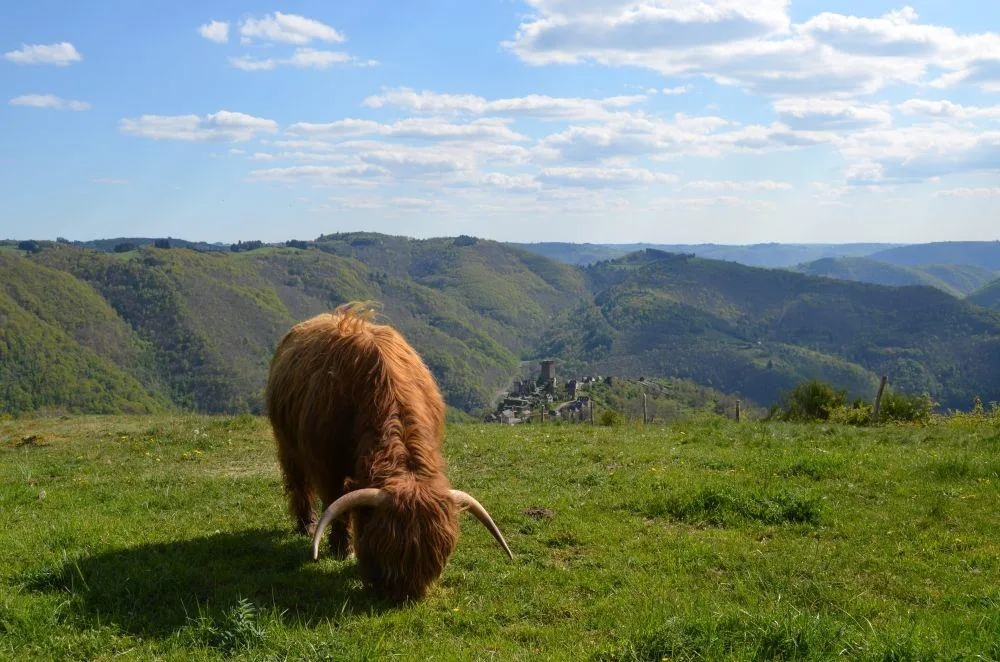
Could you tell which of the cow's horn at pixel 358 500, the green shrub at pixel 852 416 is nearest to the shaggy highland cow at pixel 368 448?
the cow's horn at pixel 358 500

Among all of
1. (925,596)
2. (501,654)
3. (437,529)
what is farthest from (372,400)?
(925,596)

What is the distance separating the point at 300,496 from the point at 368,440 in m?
2.67

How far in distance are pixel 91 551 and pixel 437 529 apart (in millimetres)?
4709

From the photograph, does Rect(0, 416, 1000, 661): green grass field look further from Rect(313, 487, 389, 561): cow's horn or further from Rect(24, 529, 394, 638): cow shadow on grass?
Rect(313, 487, 389, 561): cow's horn

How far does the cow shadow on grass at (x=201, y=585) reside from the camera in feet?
22.3

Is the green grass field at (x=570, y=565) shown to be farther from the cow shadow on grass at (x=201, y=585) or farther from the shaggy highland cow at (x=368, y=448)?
the shaggy highland cow at (x=368, y=448)

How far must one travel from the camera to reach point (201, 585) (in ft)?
25.3

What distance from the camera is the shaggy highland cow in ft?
22.4

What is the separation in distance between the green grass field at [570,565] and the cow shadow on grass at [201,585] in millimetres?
31

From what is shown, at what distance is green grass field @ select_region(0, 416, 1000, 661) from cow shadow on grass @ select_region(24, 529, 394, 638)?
31 millimetres

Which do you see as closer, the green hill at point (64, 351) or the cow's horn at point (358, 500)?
the cow's horn at point (358, 500)

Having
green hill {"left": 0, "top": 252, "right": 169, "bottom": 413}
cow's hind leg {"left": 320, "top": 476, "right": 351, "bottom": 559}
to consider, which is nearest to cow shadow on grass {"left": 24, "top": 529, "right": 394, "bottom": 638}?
cow's hind leg {"left": 320, "top": 476, "right": 351, "bottom": 559}

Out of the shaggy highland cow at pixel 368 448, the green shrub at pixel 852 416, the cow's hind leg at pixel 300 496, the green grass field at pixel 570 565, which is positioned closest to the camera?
the green grass field at pixel 570 565

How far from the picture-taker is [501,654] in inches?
242
